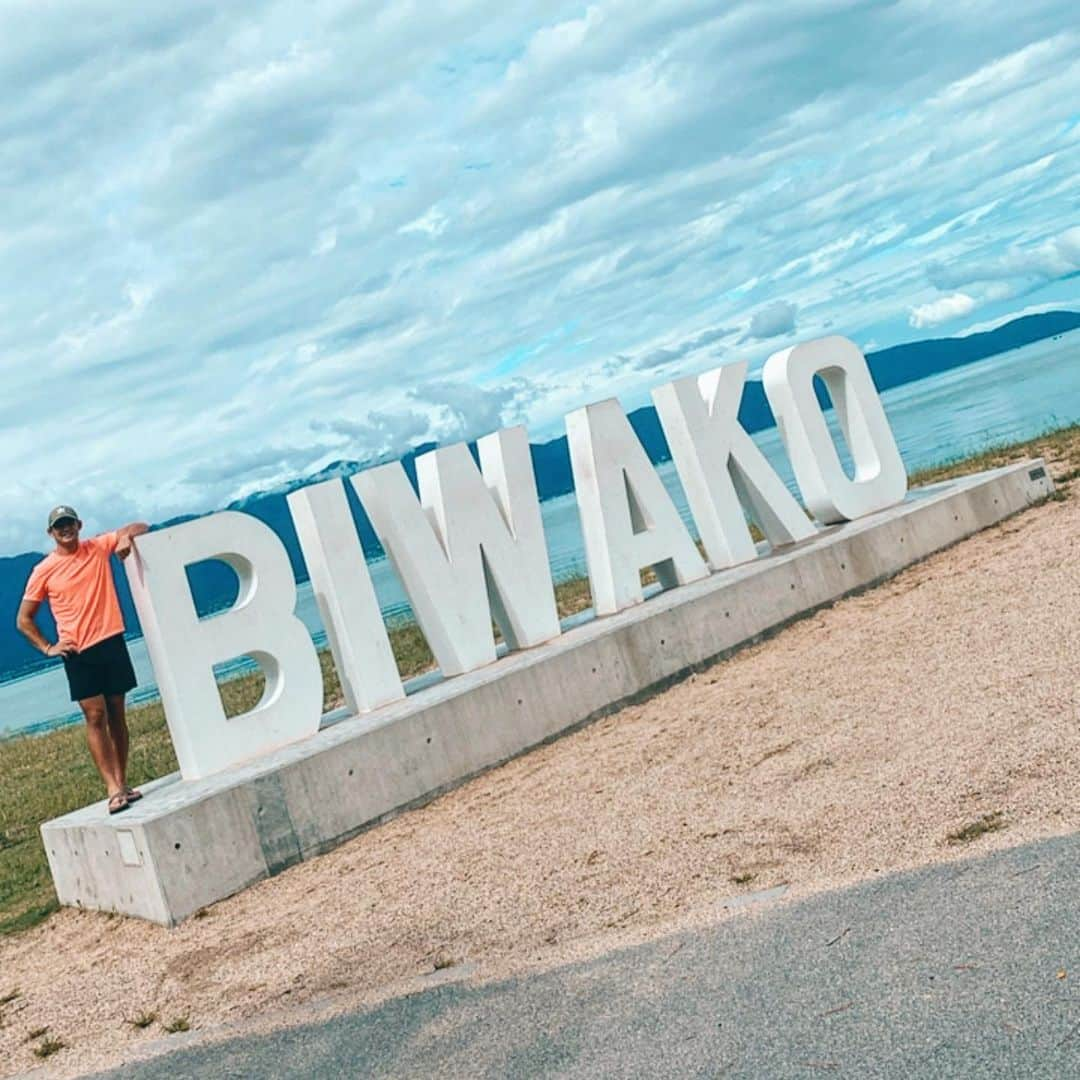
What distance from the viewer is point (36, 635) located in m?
8.86

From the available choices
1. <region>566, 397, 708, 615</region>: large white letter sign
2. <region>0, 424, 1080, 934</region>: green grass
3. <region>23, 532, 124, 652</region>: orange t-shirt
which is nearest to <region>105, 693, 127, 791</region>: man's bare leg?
<region>23, 532, 124, 652</region>: orange t-shirt

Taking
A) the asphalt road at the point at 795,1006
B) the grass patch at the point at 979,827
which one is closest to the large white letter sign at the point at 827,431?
the grass patch at the point at 979,827

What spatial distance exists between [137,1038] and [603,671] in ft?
17.4

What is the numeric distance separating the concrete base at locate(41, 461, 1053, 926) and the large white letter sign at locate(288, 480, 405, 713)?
0.24 meters

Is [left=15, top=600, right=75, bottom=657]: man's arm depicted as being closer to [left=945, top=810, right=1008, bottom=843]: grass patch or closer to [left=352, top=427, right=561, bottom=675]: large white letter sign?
[left=352, top=427, right=561, bottom=675]: large white letter sign

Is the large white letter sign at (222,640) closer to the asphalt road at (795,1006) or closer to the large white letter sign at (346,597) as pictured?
the large white letter sign at (346,597)

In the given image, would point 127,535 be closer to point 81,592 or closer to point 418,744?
point 81,592

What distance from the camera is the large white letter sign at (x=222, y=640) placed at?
898 cm

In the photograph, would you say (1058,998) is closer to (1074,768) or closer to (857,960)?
(857,960)

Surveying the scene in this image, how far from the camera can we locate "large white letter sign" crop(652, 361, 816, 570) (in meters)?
12.4

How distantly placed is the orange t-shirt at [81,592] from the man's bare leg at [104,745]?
1.42ft

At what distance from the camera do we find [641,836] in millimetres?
6699

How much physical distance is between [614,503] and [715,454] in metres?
1.37

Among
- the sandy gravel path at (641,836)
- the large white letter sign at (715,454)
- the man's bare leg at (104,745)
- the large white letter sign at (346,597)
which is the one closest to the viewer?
the sandy gravel path at (641,836)
